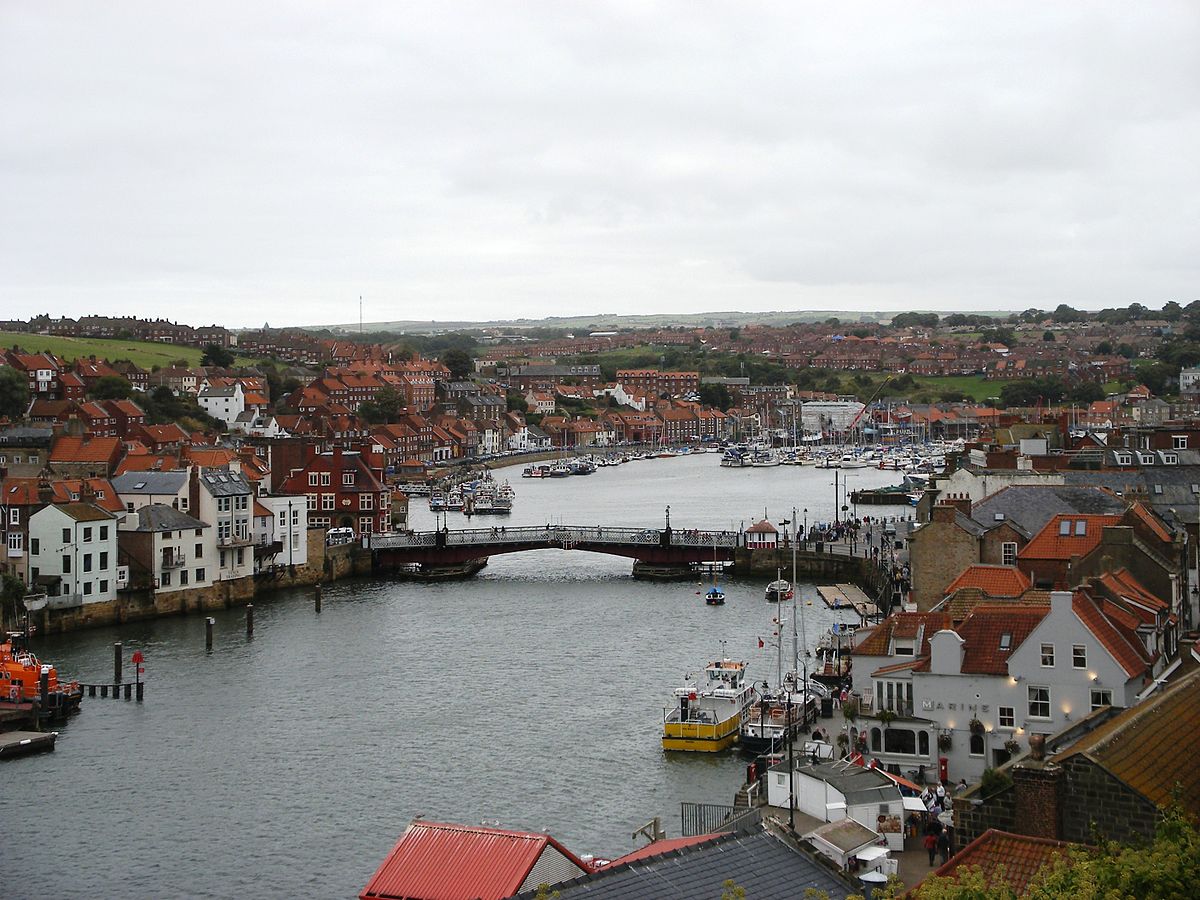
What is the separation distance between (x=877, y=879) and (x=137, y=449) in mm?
65337

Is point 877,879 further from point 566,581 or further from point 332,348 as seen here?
point 332,348

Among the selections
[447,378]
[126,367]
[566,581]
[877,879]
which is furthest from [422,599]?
[447,378]

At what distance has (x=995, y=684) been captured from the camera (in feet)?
87.3

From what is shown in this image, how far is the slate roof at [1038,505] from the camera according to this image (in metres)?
40.5

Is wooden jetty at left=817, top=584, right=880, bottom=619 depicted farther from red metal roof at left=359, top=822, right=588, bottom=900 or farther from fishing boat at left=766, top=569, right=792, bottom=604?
red metal roof at left=359, top=822, right=588, bottom=900

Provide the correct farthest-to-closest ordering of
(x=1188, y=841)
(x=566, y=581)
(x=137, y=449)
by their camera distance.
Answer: (x=137, y=449)
(x=566, y=581)
(x=1188, y=841)

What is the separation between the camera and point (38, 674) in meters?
37.3

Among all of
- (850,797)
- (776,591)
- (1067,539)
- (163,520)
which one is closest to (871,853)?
(850,797)

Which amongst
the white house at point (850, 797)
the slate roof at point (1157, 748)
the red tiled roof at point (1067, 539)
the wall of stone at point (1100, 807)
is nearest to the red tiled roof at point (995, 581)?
the red tiled roof at point (1067, 539)

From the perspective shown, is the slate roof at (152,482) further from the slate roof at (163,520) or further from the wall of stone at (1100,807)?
the wall of stone at (1100,807)

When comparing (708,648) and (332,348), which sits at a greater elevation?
(332,348)

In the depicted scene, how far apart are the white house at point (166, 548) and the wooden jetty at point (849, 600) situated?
913 inches

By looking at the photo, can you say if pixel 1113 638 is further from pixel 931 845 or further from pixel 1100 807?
pixel 1100 807

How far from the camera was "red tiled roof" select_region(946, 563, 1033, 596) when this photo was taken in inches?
1254
